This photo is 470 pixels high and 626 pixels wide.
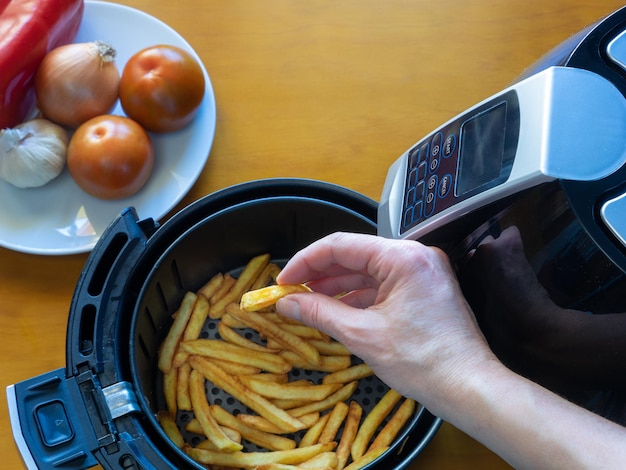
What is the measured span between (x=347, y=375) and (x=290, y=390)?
10cm

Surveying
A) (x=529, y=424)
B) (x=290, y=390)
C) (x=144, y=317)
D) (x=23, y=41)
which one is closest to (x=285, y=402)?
(x=290, y=390)

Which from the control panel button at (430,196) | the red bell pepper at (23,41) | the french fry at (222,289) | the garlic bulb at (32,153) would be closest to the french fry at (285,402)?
the french fry at (222,289)

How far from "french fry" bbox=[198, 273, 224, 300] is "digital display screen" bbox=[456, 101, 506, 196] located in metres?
0.54

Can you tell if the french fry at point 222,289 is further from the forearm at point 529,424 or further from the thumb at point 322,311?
the forearm at point 529,424

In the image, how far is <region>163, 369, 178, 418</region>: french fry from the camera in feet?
2.97

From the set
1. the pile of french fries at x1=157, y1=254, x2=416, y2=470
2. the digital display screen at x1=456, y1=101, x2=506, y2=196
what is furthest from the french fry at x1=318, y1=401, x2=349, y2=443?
the digital display screen at x1=456, y1=101, x2=506, y2=196

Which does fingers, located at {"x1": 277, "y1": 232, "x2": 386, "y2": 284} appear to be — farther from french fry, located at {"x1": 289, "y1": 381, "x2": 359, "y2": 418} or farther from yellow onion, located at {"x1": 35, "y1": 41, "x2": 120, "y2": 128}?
yellow onion, located at {"x1": 35, "y1": 41, "x2": 120, "y2": 128}

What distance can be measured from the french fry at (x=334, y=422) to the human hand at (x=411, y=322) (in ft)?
0.76

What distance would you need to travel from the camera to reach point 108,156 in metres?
0.93

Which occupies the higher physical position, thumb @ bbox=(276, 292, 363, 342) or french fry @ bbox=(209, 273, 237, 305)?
thumb @ bbox=(276, 292, 363, 342)

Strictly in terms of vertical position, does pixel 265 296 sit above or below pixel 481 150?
below

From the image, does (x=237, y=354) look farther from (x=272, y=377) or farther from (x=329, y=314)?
(x=329, y=314)

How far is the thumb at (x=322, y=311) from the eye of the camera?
686 mm

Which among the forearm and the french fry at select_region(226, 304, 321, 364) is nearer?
the forearm
